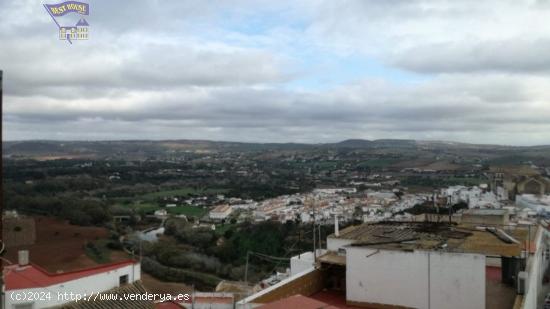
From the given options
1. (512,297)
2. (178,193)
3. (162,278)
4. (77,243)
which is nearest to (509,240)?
(512,297)

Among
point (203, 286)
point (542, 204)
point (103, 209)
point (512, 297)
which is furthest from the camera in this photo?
point (103, 209)

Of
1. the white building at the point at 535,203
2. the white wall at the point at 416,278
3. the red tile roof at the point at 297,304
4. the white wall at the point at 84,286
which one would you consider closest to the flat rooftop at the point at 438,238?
the white wall at the point at 416,278

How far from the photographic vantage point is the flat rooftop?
9.20 m

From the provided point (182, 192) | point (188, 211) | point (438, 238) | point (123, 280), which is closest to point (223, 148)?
point (182, 192)

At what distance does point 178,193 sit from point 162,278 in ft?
131

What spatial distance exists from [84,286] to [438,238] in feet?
25.1

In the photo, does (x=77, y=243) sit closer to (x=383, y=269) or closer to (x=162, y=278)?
(x=162, y=278)

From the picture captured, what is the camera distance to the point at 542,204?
33562mm

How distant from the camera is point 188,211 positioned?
56531mm

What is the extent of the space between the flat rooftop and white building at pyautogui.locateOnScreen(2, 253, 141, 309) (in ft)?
17.6

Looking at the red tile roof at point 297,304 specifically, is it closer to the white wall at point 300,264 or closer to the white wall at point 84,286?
the white wall at point 300,264

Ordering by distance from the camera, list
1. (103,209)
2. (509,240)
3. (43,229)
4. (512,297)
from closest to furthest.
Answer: (512,297) → (509,240) → (43,229) → (103,209)

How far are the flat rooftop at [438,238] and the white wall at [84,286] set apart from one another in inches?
208

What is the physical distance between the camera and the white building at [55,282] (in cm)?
998
